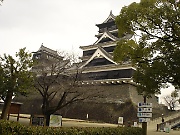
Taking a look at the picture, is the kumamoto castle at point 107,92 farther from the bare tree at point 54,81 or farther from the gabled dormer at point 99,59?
the bare tree at point 54,81

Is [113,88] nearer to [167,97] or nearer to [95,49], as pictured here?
[95,49]

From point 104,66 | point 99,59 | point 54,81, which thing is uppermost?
point 99,59

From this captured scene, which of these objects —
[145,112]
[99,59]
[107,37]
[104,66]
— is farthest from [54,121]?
[107,37]

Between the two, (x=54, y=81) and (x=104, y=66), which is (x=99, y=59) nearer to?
(x=104, y=66)

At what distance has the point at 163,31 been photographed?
9.62m

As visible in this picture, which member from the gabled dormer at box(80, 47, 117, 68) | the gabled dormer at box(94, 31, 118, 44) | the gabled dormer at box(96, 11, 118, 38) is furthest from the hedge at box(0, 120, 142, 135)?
the gabled dormer at box(96, 11, 118, 38)

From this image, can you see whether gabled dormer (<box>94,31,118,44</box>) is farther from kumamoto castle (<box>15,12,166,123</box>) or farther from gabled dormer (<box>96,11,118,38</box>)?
gabled dormer (<box>96,11,118,38</box>)

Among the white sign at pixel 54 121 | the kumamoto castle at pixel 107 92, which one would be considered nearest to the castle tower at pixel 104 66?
the kumamoto castle at pixel 107 92

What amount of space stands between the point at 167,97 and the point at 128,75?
24532mm

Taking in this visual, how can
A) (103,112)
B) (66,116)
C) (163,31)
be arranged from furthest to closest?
1. (66,116)
2. (103,112)
3. (163,31)

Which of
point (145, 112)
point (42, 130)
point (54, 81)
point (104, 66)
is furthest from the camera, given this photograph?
point (104, 66)

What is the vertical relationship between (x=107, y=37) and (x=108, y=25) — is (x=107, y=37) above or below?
below

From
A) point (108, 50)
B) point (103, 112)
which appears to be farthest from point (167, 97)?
point (103, 112)

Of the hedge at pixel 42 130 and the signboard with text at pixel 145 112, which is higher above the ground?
the signboard with text at pixel 145 112
